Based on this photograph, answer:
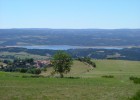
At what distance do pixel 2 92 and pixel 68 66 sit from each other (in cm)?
3637

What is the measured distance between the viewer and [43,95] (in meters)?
26.7

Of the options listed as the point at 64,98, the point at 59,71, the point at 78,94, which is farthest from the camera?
the point at 59,71

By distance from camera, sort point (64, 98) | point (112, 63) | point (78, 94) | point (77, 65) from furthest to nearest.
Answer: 1. point (112, 63)
2. point (77, 65)
3. point (78, 94)
4. point (64, 98)

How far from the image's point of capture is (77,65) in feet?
280

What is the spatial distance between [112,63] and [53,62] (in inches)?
1451

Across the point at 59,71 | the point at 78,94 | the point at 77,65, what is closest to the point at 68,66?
the point at 59,71

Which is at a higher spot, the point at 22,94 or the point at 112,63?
the point at 22,94

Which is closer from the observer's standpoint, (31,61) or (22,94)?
(22,94)

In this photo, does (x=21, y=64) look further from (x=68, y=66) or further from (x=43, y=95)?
(x=43, y=95)

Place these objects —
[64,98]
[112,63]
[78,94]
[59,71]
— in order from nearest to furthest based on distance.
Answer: [64,98] < [78,94] < [59,71] < [112,63]

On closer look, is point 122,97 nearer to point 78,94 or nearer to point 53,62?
point 78,94

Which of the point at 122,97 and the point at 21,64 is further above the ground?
the point at 122,97

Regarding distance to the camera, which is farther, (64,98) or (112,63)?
(112,63)

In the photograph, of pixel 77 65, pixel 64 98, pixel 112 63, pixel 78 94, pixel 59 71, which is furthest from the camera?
pixel 112 63
